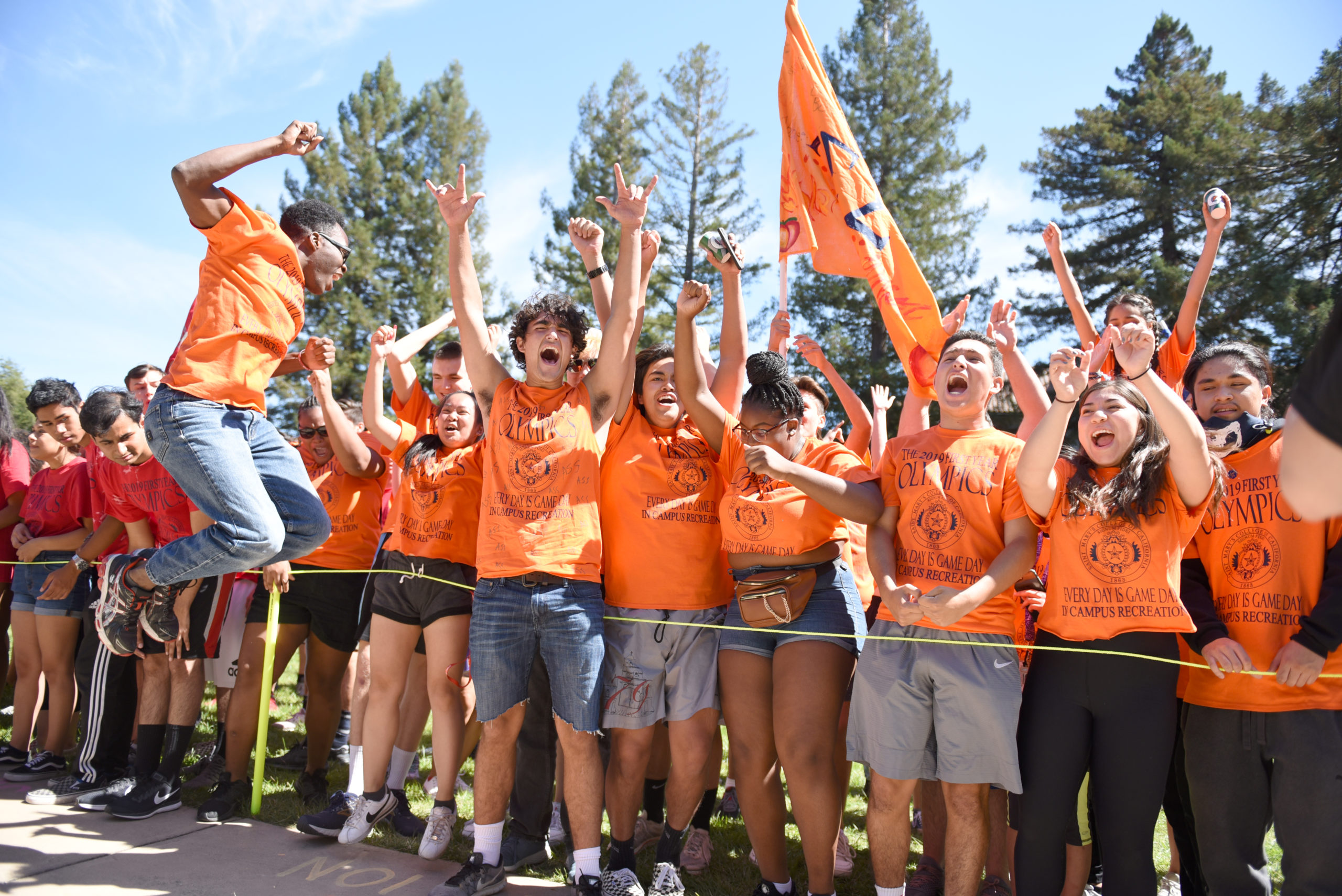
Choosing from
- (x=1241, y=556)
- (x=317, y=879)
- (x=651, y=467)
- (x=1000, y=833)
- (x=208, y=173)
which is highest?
(x=208, y=173)

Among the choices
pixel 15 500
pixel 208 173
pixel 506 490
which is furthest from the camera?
pixel 15 500

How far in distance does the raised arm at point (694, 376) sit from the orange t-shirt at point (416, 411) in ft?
5.77

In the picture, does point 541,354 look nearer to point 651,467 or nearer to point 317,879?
point 651,467

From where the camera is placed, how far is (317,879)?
11.9 feet

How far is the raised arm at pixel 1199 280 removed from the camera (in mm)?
3771

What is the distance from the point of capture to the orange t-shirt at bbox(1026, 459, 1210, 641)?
9.75 feet

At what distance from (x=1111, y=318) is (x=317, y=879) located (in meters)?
4.26

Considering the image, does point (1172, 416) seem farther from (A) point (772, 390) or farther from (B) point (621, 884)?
(B) point (621, 884)

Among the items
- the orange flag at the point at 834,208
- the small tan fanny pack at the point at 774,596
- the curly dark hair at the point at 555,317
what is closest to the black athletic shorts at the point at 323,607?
the curly dark hair at the point at 555,317

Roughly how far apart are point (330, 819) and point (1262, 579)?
4044mm

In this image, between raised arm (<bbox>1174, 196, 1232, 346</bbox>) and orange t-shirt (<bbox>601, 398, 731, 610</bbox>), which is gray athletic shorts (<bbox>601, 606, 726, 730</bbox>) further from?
raised arm (<bbox>1174, 196, 1232, 346</bbox>)

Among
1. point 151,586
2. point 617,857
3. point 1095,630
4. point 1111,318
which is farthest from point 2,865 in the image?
point 1111,318

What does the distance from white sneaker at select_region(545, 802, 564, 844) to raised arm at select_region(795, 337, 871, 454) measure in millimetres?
2618

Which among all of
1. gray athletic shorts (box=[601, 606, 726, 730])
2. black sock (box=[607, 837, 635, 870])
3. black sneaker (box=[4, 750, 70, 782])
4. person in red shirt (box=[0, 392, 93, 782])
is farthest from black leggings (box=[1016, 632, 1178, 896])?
person in red shirt (box=[0, 392, 93, 782])
